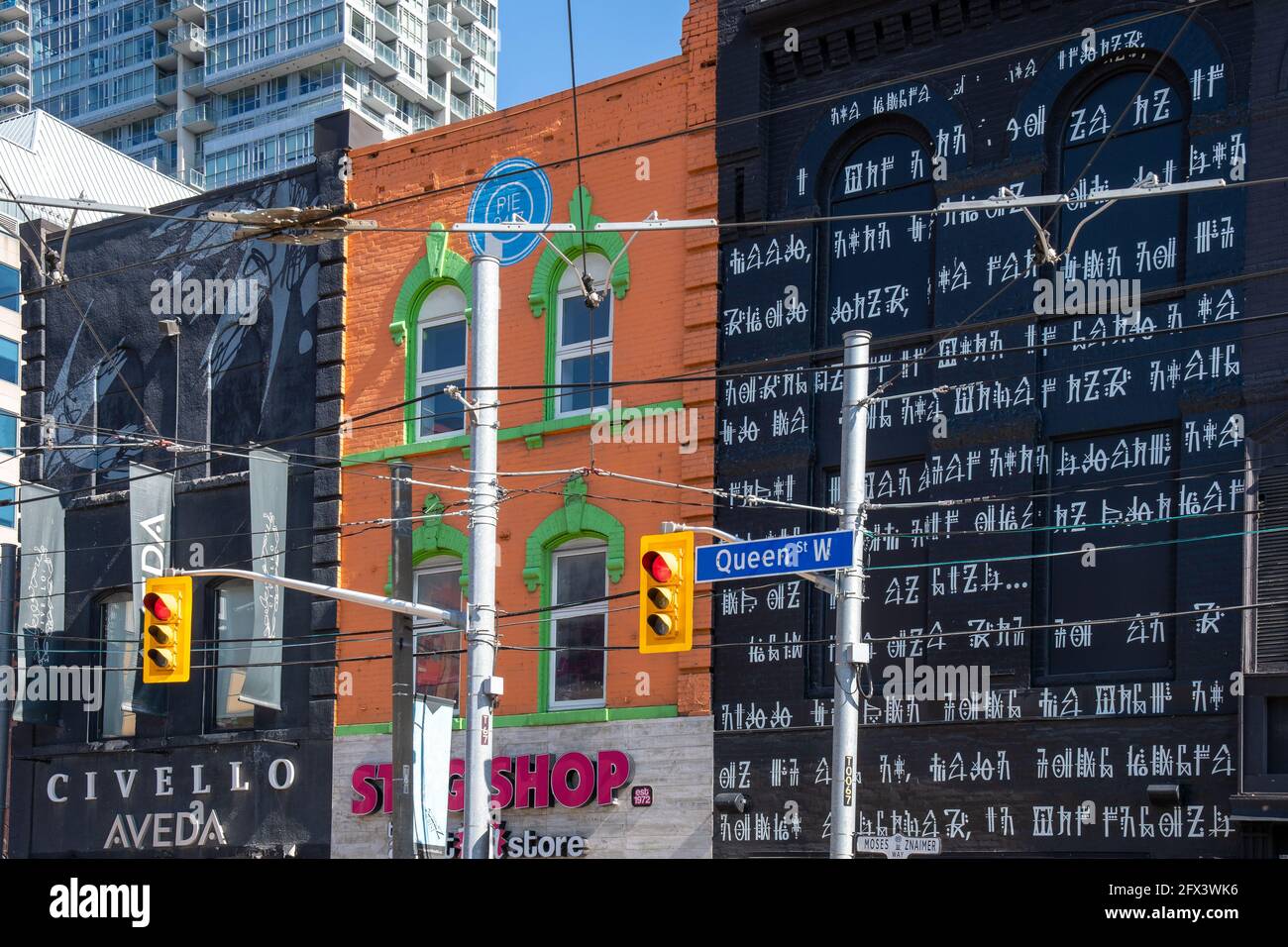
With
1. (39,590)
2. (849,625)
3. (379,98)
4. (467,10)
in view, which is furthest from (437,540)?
(467,10)

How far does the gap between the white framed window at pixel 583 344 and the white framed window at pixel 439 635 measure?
9.66ft

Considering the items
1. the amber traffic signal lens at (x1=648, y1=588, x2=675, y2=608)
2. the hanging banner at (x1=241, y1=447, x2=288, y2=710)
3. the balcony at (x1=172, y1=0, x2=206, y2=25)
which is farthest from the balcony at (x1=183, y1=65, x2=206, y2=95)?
the amber traffic signal lens at (x1=648, y1=588, x2=675, y2=608)

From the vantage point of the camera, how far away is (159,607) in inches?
777

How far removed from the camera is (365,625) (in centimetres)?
2589

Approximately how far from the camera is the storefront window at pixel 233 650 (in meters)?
27.0

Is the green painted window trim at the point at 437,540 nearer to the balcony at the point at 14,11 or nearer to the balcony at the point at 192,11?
the balcony at the point at 192,11

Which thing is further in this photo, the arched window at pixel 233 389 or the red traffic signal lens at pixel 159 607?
the arched window at pixel 233 389

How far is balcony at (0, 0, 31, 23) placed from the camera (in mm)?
147125

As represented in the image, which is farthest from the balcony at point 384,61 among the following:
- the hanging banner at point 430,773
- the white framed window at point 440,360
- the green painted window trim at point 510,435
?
the hanging banner at point 430,773

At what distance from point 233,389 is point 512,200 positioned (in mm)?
5868

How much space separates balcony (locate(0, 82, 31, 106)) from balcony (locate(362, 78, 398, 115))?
33912 mm

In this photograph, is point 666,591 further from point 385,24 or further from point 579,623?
point 385,24
